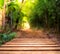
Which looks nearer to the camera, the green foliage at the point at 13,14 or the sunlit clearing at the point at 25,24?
the green foliage at the point at 13,14

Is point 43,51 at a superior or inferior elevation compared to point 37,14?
inferior

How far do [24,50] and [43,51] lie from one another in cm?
48

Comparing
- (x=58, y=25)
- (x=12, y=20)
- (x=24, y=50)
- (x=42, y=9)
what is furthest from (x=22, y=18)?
(x=24, y=50)

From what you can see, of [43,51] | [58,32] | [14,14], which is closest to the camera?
[43,51]

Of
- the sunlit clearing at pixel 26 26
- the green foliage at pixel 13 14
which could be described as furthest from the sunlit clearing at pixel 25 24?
the green foliage at pixel 13 14

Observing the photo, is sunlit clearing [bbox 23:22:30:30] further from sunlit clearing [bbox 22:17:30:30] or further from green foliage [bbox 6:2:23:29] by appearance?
green foliage [bbox 6:2:23:29]

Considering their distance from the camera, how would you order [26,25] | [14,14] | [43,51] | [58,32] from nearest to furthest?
1. [43,51]
2. [58,32]
3. [14,14]
4. [26,25]

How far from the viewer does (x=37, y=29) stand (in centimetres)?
923

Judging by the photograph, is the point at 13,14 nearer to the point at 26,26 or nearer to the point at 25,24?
the point at 25,24

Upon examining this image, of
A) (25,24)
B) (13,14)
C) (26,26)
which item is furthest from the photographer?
(26,26)

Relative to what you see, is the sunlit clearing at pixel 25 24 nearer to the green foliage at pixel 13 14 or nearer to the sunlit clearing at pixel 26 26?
the sunlit clearing at pixel 26 26

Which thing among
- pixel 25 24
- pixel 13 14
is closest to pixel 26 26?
pixel 25 24

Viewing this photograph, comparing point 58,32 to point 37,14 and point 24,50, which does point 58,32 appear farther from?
point 24,50

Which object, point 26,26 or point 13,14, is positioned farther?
point 26,26
